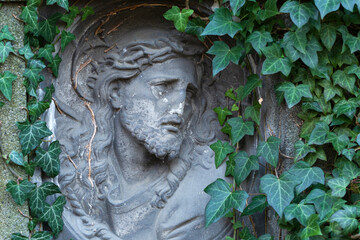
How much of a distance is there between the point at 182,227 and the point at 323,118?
79cm

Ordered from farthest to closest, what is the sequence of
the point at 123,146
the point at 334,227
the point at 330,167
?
the point at 123,146, the point at 330,167, the point at 334,227

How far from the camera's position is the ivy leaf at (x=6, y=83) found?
9.59 ft

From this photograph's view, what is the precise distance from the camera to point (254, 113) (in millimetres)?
3084

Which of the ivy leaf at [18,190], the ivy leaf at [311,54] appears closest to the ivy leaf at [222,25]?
the ivy leaf at [311,54]

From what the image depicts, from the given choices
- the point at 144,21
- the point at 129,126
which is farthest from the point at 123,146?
the point at 144,21

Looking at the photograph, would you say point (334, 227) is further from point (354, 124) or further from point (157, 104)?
point (157, 104)

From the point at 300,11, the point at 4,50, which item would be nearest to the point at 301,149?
the point at 300,11

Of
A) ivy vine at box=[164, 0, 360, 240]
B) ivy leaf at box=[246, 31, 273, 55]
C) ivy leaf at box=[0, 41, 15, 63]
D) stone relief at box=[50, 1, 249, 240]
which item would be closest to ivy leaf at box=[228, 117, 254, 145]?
ivy vine at box=[164, 0, 360, 240]

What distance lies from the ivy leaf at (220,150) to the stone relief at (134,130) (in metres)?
0.15

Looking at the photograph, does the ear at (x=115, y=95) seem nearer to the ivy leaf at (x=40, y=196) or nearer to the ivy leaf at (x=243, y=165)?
the ivy leaf at (x=40, y=196)

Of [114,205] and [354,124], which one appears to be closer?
[354,124]

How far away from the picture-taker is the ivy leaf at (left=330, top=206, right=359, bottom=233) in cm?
280

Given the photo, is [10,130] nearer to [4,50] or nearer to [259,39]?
[4,50]

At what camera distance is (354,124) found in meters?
2.98
